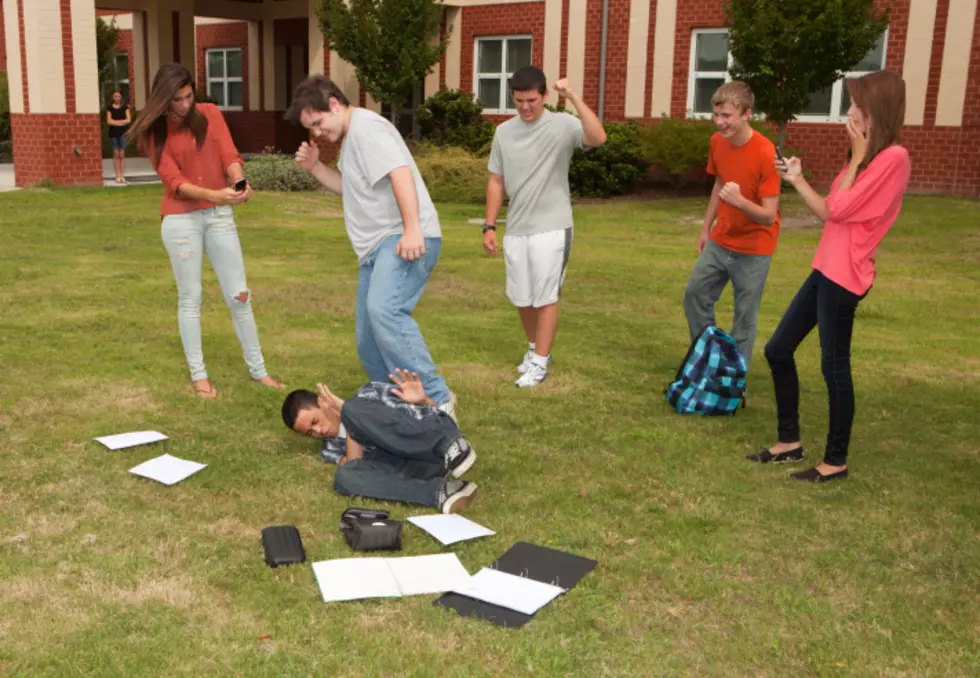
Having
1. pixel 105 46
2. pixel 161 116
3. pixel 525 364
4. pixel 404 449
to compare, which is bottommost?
pixel 525 364

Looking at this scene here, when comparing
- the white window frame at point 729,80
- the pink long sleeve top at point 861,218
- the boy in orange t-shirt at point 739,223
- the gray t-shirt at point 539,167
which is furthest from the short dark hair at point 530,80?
the white window frame at point 729,80

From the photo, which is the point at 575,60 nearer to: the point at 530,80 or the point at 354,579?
the point at 530,80

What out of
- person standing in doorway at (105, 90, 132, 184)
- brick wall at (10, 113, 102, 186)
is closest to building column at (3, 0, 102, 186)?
brick wall at (10, 113, 102, 186)

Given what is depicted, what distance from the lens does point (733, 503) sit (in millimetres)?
4781

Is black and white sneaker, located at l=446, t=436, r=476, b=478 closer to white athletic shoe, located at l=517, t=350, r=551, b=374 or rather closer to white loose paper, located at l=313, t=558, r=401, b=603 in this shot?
white loose paper, located at l=313, t=558, r=401, b=603

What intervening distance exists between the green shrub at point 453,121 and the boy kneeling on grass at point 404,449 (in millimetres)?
19122

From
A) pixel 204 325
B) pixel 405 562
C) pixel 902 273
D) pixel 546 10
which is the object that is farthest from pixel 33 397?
pixel 546 10

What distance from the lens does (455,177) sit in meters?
19.7

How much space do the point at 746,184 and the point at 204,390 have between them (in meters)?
3.60

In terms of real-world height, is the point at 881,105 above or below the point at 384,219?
above

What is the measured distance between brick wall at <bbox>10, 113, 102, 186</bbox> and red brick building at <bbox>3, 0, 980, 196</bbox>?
0.04 m

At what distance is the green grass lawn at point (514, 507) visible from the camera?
3.44 m

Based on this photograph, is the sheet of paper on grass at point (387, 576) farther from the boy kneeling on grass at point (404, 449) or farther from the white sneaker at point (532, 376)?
the white sneaker at point (532, 376)

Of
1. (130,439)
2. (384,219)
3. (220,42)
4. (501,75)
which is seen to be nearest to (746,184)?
(384,219)
